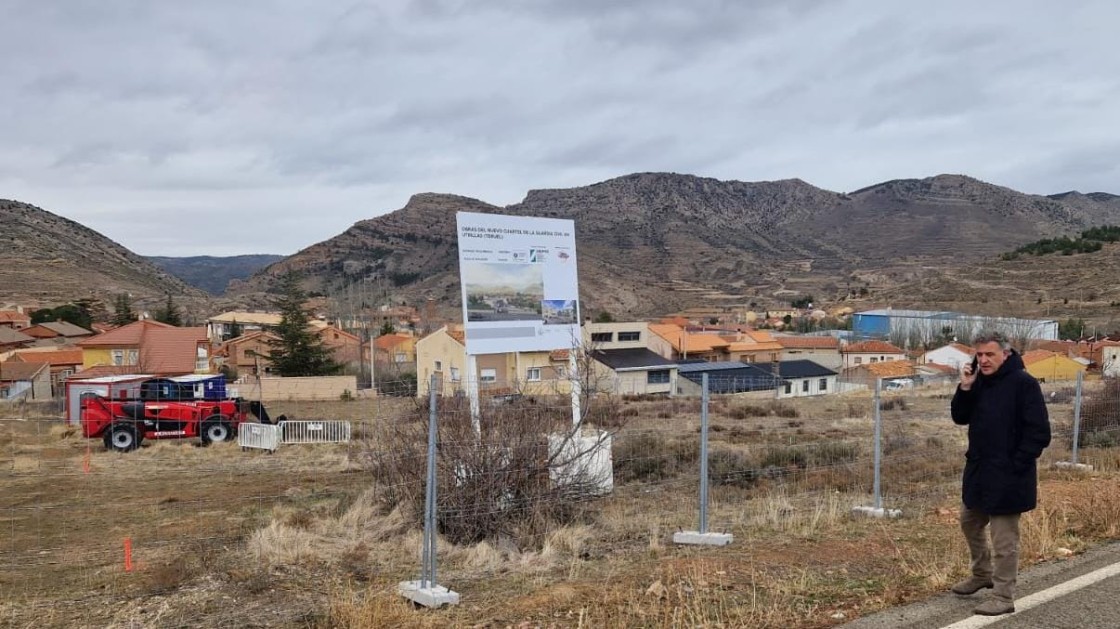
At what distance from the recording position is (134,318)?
81.3m

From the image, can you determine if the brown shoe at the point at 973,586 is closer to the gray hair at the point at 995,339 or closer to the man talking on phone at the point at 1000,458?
the man talking on phone at the point at 1000,458

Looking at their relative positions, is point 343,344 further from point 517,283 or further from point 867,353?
point 517,283

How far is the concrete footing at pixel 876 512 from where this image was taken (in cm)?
880

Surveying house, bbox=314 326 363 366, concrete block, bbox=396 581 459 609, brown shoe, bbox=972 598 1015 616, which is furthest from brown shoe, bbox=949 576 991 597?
house, bbox=314 326 363 366

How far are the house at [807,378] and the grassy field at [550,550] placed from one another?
36.8 meters

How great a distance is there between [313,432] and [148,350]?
90.1 feet

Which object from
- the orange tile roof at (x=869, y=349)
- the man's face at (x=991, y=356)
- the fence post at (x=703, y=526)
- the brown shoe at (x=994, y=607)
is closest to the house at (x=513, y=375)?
the fence post at (x=703, y=526)

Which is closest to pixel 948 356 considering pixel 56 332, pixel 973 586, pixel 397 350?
pixel 397 350

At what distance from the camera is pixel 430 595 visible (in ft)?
19.2

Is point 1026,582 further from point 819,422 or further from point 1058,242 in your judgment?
point 1058,242

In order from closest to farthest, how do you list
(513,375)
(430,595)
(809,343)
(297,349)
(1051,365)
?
(430,595) → (513,375) → (1051,365) → (297,349) → (809,343)

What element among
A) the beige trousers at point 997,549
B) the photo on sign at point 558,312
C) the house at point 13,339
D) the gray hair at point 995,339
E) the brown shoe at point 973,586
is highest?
the house at point 13,339

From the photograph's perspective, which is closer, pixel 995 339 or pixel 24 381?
pixel 995 339

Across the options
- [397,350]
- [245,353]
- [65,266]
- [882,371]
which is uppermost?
[65,266]
